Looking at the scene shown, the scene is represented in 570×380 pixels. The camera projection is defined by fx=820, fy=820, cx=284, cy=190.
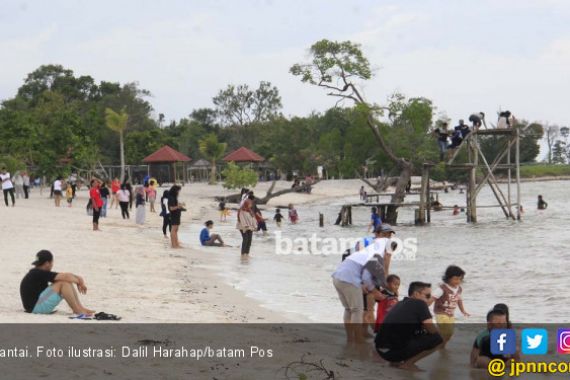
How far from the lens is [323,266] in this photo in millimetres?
18688

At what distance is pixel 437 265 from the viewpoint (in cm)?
1958

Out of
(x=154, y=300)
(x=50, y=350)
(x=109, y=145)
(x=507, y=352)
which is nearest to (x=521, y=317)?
(x=507, y=352)

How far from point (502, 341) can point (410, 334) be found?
0.90 meters

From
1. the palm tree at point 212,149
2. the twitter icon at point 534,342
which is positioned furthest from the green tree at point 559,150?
the twitter icon at point 534,342

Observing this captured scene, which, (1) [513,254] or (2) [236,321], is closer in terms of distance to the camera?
(2) [236,321]

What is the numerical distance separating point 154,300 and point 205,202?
115 ft

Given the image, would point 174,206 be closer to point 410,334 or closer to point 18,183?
point 410,334

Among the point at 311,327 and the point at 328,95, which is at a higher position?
the point at 328,95

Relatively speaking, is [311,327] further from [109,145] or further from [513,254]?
[109,145]

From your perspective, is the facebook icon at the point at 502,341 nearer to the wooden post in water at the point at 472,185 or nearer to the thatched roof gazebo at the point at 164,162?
the wooden post in water at the point at 472,185

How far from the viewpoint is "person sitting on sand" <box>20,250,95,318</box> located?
9250 millimetres

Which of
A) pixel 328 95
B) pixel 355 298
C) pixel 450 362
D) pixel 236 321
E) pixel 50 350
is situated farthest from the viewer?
pixel 328 95

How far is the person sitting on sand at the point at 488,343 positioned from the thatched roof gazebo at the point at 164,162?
47.8m

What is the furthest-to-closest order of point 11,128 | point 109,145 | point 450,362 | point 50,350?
point 109,145, point 11,128, point 450,362, point 50,350
